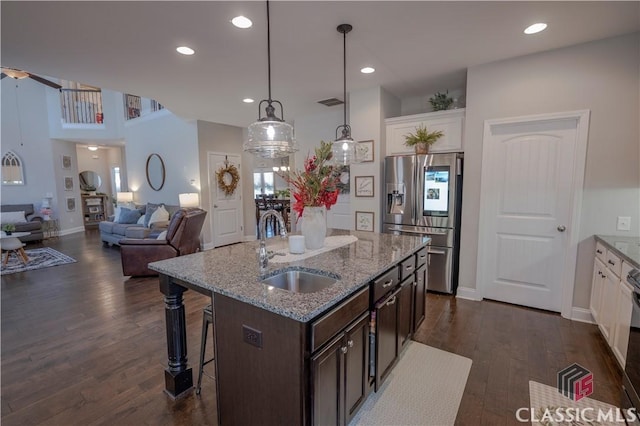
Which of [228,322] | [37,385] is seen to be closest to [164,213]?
[37,385]

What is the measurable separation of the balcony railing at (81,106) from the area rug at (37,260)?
12.9ft

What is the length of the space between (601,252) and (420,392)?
217cm

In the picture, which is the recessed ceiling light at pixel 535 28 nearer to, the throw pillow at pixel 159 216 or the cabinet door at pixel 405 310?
the cabinet door at pixel 405 310

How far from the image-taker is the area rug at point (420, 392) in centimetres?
181

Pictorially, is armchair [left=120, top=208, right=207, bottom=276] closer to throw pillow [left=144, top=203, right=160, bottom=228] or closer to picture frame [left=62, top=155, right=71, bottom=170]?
throw pillow [left=144, top=203, right=160, bottom=228]

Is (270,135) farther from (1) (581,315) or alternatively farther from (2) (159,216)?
(2) (159,216)

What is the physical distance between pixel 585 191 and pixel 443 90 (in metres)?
2.17

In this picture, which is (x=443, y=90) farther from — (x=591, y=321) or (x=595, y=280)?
(x=591, y=321)

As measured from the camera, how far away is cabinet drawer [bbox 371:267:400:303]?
70.0 inches

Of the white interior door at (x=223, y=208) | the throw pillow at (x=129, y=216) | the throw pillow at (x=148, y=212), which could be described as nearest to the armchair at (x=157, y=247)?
the white interior door at (x=223, y=208)

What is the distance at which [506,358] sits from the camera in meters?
2.39

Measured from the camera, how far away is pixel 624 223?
109 inches

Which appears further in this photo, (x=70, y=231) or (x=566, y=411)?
(x=70, y=231)

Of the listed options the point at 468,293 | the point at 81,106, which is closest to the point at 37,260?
the point at 81,106
